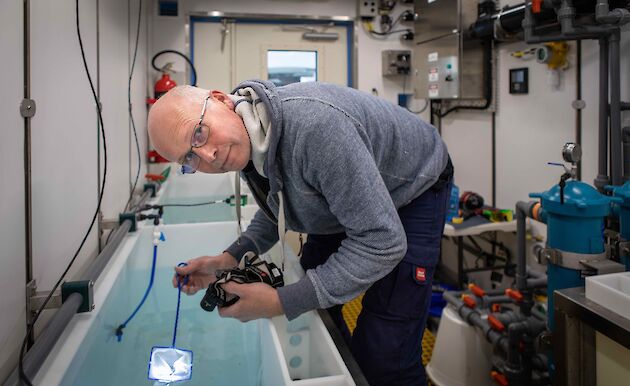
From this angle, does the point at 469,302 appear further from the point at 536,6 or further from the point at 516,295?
the point at 536,6

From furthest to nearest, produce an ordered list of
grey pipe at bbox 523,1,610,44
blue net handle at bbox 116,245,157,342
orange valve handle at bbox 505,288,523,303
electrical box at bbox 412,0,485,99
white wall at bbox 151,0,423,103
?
white wall at bbox 151,0,423,103, electrical box at bbox 412,0,485,99, orange valve handle at bbox 505,288,523,303, grey pipe at bbox 523,1,610,44, blue net handle at bbox 116,245,157,342

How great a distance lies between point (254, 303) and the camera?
963 millimetres

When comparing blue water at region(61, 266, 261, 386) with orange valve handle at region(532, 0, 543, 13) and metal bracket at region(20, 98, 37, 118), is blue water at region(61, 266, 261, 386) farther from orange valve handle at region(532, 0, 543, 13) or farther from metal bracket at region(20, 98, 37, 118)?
orange valve handle at region(532, 0, 543, 13)

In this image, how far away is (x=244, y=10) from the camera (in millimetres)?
4055

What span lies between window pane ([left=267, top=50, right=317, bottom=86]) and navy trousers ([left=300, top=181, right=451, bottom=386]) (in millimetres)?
3197

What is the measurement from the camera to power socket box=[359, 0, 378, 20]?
4164 mm

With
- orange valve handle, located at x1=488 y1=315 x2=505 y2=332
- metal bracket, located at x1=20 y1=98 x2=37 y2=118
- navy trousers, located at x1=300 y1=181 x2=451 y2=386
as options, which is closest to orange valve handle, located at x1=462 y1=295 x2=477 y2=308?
orange valve handle, located at x1=488 y1=315 x2=505 y2=332

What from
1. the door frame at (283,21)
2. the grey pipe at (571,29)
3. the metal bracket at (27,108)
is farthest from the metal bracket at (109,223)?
the door frame at (283,21)

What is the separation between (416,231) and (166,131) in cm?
71

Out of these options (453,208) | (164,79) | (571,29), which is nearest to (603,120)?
(571,29)

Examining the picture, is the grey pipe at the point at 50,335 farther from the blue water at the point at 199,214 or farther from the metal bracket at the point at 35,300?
the blue water at the point at 199,214

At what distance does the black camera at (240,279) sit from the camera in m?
0.99

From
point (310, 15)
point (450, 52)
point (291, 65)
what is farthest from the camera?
point (291, 65)

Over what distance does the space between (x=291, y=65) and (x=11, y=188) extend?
353 cm
